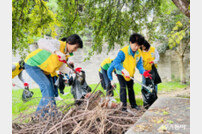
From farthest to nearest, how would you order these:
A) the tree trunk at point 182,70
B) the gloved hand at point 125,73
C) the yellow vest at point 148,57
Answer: the tree trunk at point 182,70, the yellow vest at point 148,57, the gloved hand at point 125,73

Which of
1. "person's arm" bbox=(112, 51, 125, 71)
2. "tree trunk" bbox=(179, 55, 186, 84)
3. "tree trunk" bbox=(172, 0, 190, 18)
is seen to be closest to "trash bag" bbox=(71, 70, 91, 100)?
"person's arm" bbox=(112, 51, 125, 71)

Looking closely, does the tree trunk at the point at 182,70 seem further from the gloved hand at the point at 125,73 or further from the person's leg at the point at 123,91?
the gloved hand at the point at 125,73

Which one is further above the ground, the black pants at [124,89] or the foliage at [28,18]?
the foliage at [28,18]

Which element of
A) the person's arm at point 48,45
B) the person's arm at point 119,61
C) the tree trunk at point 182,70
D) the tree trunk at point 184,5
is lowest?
the tree trunk at point 182,70

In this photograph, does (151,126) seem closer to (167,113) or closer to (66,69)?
(167,113)

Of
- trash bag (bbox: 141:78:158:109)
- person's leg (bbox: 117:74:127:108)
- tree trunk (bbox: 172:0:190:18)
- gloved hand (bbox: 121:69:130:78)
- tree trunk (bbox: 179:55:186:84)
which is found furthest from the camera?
tree trunk (bbox: 179:55:186:84)

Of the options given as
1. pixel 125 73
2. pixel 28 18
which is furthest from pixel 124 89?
pixel 28 18

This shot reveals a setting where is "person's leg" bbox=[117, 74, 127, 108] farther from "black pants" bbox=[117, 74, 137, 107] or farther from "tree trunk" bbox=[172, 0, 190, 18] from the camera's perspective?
"tree trunk" bbox=[172, 0, 190, 18]

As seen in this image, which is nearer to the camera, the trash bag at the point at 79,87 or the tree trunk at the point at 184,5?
the tree trunk at the point at 184,5

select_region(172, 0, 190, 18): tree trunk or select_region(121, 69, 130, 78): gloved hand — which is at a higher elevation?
select_region(172, 0, 190, 18): tree trunk

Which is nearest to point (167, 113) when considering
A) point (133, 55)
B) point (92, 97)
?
point (92, 97)

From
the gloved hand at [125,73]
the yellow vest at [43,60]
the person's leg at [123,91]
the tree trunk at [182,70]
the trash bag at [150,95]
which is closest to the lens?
the yellow vest at [43,60]

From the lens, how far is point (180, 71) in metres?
10.4

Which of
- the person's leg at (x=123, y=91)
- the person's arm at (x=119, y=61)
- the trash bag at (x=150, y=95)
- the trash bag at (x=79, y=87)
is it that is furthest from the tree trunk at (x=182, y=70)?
the trash bag at (x=79, y=87)
